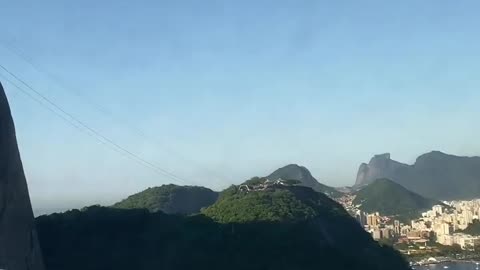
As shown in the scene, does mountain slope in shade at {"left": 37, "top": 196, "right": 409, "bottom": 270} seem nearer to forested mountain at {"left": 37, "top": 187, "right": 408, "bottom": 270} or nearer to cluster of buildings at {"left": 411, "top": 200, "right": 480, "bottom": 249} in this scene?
forested mountain at {"left": 37, "top": 187, "right": 408, "bottom": 270}

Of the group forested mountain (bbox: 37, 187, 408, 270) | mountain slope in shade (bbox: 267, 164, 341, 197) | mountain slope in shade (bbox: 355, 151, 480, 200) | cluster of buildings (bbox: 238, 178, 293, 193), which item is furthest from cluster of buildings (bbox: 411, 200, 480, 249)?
mountain slope in shade (bbox: 355, 151, 480, 200)

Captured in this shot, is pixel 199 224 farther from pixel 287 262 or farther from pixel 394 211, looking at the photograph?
pixel 394 211

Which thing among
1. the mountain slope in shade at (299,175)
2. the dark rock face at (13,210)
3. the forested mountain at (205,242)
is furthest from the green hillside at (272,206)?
the mountain slope in shade at (299,175)

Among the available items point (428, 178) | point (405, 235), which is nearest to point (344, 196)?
point (405, 235)

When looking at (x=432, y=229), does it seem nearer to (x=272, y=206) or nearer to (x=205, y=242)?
(x=272, y=206)

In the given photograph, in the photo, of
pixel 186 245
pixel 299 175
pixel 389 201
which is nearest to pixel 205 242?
pixel 186 245

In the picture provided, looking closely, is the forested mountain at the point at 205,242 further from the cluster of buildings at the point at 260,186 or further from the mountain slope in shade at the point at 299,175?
the mountain slope in shade at the point at 299,175
